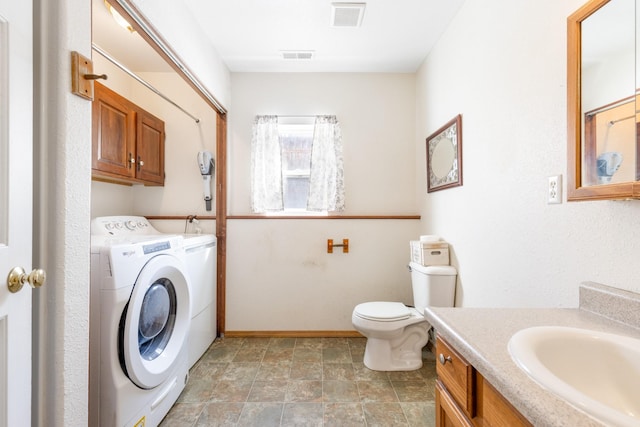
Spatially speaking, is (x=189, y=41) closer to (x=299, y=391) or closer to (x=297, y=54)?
(x=297, y=54)

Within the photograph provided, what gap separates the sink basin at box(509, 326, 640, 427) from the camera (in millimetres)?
635

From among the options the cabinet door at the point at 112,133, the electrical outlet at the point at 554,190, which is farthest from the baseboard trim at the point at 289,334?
the electrical outlet at the point at 554,190

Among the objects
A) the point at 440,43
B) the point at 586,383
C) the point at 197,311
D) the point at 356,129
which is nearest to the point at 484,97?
the point at 440,43

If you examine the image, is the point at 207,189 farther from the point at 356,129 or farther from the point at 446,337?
the point at 446,337

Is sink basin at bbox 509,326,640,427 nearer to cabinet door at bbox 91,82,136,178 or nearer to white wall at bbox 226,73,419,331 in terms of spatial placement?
white wall at bbox 226,73,419,331

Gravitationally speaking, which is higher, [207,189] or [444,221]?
[207,189]

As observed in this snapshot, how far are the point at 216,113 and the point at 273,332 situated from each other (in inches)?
79.3

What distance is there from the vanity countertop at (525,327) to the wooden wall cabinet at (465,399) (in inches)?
2.0

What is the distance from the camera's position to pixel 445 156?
2.01m

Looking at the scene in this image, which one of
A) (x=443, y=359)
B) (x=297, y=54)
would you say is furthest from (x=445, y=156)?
(x=443, y=359)

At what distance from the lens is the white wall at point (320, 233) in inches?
99.1

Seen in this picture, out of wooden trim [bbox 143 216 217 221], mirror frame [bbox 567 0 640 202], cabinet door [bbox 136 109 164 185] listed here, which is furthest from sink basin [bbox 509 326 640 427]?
cabinet door [bbox 136 109 164 185]

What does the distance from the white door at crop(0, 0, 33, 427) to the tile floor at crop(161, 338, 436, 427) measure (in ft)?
3.13

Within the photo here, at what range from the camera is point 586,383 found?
0.68m
